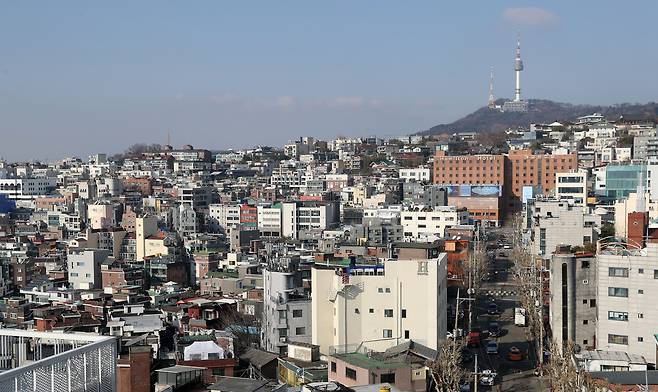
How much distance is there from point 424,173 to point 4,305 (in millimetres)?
27125

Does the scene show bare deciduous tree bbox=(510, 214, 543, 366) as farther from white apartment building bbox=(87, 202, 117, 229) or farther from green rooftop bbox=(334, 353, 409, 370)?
white apartment building bbox=(87, 202, 117, 229)

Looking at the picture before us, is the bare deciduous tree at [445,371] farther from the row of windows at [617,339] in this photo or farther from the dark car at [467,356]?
the dark car at [467,356]

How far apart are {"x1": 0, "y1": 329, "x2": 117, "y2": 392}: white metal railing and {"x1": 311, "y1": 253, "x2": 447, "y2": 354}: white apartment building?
5.69 meters

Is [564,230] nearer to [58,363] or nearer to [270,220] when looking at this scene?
[58,363]

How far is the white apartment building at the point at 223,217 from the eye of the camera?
3119cm

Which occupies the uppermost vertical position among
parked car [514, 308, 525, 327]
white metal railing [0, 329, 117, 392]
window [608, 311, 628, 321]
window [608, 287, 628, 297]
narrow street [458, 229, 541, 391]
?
white metal railing [0, 329, 117, 392]

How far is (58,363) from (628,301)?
7236 millimetres

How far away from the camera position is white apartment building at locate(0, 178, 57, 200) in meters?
41.6

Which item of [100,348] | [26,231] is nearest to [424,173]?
[26,231]

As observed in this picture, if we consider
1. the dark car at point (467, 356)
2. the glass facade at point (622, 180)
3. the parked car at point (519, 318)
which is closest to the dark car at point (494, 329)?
the parked car at point (519, 318)

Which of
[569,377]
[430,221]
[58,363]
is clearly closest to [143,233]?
[430,221]

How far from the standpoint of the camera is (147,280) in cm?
1906

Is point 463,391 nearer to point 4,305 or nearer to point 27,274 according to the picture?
point 4,305

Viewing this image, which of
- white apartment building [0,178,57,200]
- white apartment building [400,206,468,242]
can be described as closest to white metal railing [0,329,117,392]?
white apartment building [400,206,468,242]
